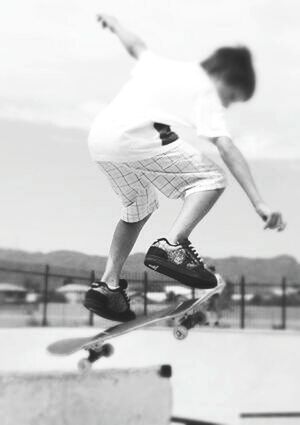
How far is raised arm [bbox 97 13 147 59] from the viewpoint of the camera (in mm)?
5000

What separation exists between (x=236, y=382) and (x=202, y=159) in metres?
11.2

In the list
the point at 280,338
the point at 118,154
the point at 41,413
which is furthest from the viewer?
the point at 280,338

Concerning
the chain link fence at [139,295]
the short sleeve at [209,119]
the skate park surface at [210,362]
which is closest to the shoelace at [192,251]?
the short sleeve at [209,119]

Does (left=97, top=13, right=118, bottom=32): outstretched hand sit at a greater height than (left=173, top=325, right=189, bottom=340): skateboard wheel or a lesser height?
greater

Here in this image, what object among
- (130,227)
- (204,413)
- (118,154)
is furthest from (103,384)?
(204,413)

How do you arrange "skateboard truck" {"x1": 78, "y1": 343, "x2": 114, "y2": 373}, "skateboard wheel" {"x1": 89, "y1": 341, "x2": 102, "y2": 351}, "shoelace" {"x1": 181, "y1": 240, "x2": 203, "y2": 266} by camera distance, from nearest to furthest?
1. "shoelace" {"x1": 181, "y1": 240, "x2": 203, "y2": 266}
2. "skateboard wheel" {"x1": 89, "y1": 341, "x2": 102, "y2": 351}
3. "skateboard truck" {"x1": 78, "y1": 343, "x2": 114, "y2": 373}

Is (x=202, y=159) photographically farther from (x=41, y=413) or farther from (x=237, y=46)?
(x=41, y=413)

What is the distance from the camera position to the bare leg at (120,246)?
5.61 metres

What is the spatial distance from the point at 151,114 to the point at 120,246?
1.15 metres

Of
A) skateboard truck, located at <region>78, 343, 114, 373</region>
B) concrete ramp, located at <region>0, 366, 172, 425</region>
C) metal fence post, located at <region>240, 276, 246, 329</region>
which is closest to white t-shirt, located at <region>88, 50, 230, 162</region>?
skateboard truck, located at <region>78, 343, 114, 373</region>

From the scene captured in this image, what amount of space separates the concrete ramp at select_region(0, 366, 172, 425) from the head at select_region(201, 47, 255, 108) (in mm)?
2518

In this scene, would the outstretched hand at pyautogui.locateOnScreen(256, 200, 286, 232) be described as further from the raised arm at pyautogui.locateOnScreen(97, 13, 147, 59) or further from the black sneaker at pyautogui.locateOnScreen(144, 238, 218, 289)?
the raised arm at pyautogui.locateOnScreen(97, 13, 147, 59)

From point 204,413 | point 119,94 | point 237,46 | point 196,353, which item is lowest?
point 204,413

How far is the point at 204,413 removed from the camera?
1424cm
